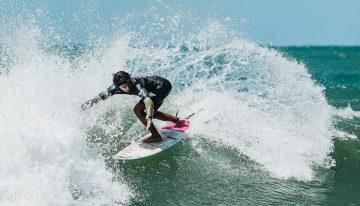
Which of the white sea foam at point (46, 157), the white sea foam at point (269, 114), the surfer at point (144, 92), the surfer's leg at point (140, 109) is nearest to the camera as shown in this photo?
the white sea foam at point (46, 157)

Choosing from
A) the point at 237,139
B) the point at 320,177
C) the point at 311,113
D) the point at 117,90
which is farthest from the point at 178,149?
the point at 311,113

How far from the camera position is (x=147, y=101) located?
26.2 ft

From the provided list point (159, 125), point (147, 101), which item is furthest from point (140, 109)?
point (159, 125)

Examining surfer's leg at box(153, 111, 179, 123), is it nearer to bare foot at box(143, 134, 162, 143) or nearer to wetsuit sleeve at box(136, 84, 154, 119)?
bare foot at box(143, 134, 162, 143)

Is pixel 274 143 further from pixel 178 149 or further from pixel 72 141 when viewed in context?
pixel 72 141

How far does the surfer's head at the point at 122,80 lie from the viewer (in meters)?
8.17

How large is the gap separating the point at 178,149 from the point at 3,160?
3708 millimetres

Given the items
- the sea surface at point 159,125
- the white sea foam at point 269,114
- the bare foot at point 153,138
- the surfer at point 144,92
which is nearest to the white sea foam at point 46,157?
the sea surface at point 159,125

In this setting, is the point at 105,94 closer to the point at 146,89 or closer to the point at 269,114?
the point at 146,89

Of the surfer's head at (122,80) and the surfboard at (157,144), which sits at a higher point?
the surfer's head at (122,80)

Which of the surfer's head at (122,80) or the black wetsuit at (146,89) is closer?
the surfer's head at (122,80)

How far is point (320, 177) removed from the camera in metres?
9.08

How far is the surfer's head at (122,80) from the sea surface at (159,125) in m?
0.76

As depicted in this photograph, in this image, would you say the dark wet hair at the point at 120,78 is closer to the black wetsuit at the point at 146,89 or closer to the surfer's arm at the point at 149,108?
the black wetsuit at the point at 146,89
